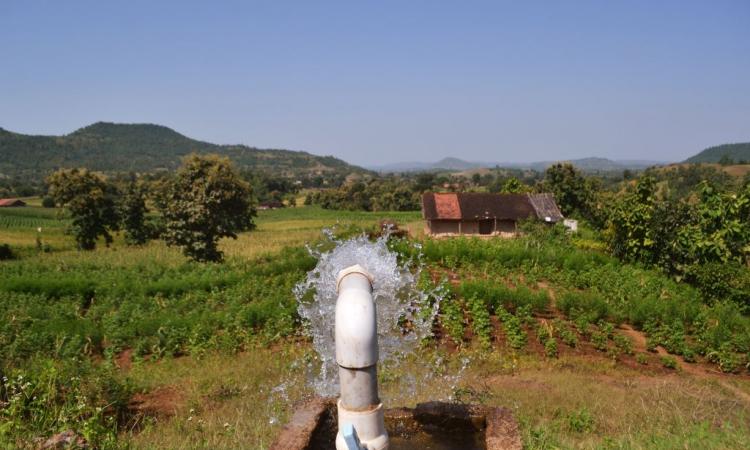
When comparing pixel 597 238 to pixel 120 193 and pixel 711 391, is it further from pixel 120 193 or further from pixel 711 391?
pixel 120 193

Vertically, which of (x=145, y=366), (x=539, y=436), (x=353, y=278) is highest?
(x=353, y=278)

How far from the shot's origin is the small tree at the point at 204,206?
2053 cm

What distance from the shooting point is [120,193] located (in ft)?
123

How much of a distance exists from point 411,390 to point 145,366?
527 centimetres

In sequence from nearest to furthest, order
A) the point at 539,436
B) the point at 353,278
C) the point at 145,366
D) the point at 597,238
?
the point at 353,278, the point at 539,436, the point at 145,366, the point at 597,238


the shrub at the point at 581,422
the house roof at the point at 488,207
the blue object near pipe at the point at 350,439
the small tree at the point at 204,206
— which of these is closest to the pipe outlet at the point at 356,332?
the blue object near pipe at the point at 350,439

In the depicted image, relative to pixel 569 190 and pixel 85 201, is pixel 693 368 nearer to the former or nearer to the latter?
pixel 569 190

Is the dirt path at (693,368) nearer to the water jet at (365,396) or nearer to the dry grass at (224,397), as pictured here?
the water jet at (365,396)

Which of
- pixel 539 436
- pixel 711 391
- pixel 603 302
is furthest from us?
pixel 603 302

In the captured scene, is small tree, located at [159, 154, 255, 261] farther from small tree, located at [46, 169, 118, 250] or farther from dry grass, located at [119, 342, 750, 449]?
small tree, located at [46, 169, 118, 250]

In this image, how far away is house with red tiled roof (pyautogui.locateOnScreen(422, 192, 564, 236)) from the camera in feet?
94.6

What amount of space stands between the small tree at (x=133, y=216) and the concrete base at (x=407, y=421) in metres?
35.5

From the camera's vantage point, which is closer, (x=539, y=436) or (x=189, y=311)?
(x=539, y=436)

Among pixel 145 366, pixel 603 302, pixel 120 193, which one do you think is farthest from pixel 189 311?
pixel 120 193
